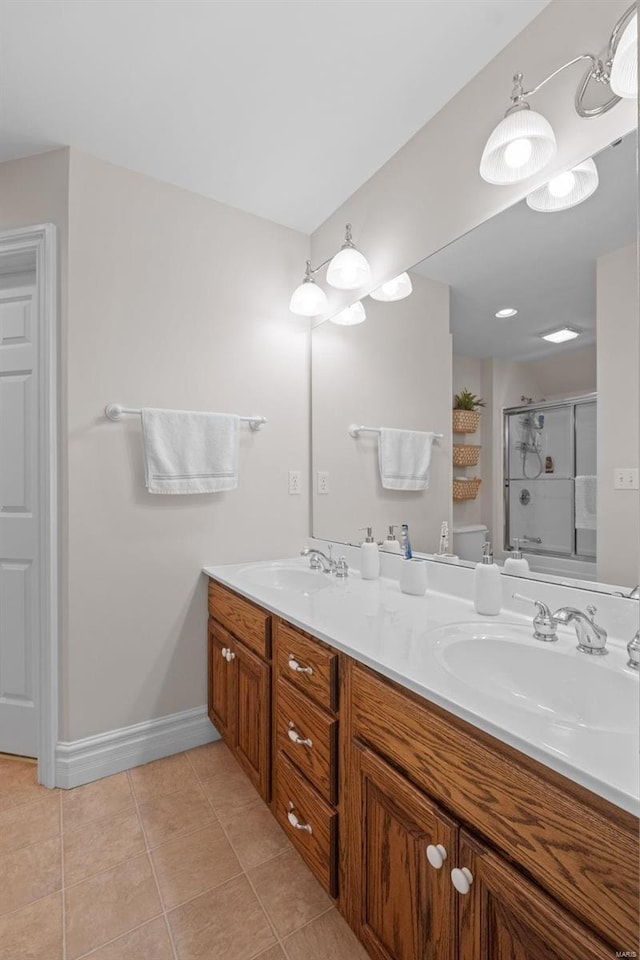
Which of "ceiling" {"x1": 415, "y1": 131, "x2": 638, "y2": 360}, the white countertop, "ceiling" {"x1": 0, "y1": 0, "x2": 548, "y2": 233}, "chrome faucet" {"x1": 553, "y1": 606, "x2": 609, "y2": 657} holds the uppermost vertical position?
"ceiling" {"x1": 0, "y1": 0, "x2": 548, "y2": 233}

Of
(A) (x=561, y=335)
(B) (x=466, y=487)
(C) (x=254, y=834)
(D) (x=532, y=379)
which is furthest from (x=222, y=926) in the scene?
(A) (x=561, y=335)

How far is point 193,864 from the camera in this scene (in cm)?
135

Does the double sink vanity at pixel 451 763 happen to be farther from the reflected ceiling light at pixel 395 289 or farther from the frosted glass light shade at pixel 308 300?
the frosted glass light shade at pixel 308 300

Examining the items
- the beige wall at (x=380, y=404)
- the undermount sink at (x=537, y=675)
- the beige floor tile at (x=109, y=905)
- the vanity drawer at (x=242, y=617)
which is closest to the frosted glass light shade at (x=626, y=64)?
the beige wall at (x=380, y=404)

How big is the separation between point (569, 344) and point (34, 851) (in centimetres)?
216

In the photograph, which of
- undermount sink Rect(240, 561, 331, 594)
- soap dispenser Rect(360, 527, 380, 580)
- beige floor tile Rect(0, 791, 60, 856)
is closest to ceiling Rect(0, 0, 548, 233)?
soap dispenser Rect(360, 527, 380, 580)

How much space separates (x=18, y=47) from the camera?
134cm

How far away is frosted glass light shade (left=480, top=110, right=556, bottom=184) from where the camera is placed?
1133mm

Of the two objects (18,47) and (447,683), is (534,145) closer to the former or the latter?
(447,683)

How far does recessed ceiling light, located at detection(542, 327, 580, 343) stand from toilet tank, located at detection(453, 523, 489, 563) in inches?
22.3

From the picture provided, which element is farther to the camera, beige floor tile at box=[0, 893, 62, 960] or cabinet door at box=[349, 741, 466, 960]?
beige floor tile at box=[0, 893, 62, 960]

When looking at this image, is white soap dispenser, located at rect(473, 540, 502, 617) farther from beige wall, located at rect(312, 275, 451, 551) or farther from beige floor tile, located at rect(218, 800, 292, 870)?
beige floor tile, located at rect(218, 800, 292, 870)

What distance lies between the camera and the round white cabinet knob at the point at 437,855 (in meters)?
0.77

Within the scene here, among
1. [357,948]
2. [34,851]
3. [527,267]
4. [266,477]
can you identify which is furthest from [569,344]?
[34,851]
